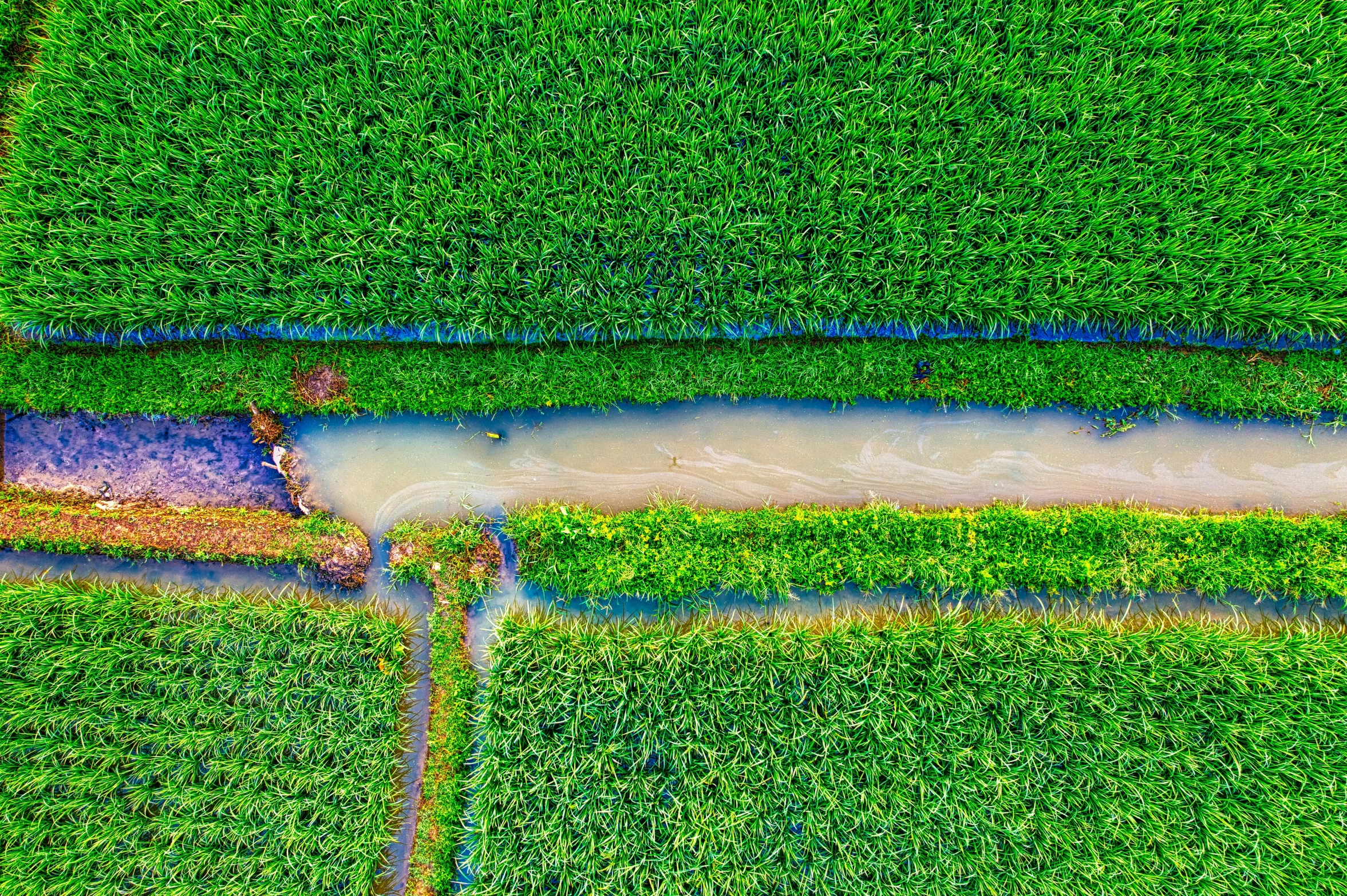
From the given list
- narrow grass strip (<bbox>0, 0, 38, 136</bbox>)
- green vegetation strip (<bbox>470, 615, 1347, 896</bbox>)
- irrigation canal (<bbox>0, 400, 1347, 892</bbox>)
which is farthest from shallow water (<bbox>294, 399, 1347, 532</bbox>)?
narrow grass strip (<bbox>0, 0, 38, 136</bbox>)

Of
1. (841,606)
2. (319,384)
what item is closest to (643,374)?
(841,606)

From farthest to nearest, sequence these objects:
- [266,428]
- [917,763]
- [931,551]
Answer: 1. [266,428]
2. [931,551]
3. [917,763]

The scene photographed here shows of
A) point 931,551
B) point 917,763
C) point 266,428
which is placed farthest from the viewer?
point 266,428

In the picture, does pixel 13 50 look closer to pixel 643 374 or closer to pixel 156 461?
pixel 156 461

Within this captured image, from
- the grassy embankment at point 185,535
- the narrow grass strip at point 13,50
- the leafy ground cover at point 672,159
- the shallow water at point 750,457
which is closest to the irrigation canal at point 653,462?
the shallow water at point 750,457

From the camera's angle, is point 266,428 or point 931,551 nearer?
point 931,551

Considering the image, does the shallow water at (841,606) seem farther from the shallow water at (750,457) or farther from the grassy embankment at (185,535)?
the grassy embankment at (185,535)
